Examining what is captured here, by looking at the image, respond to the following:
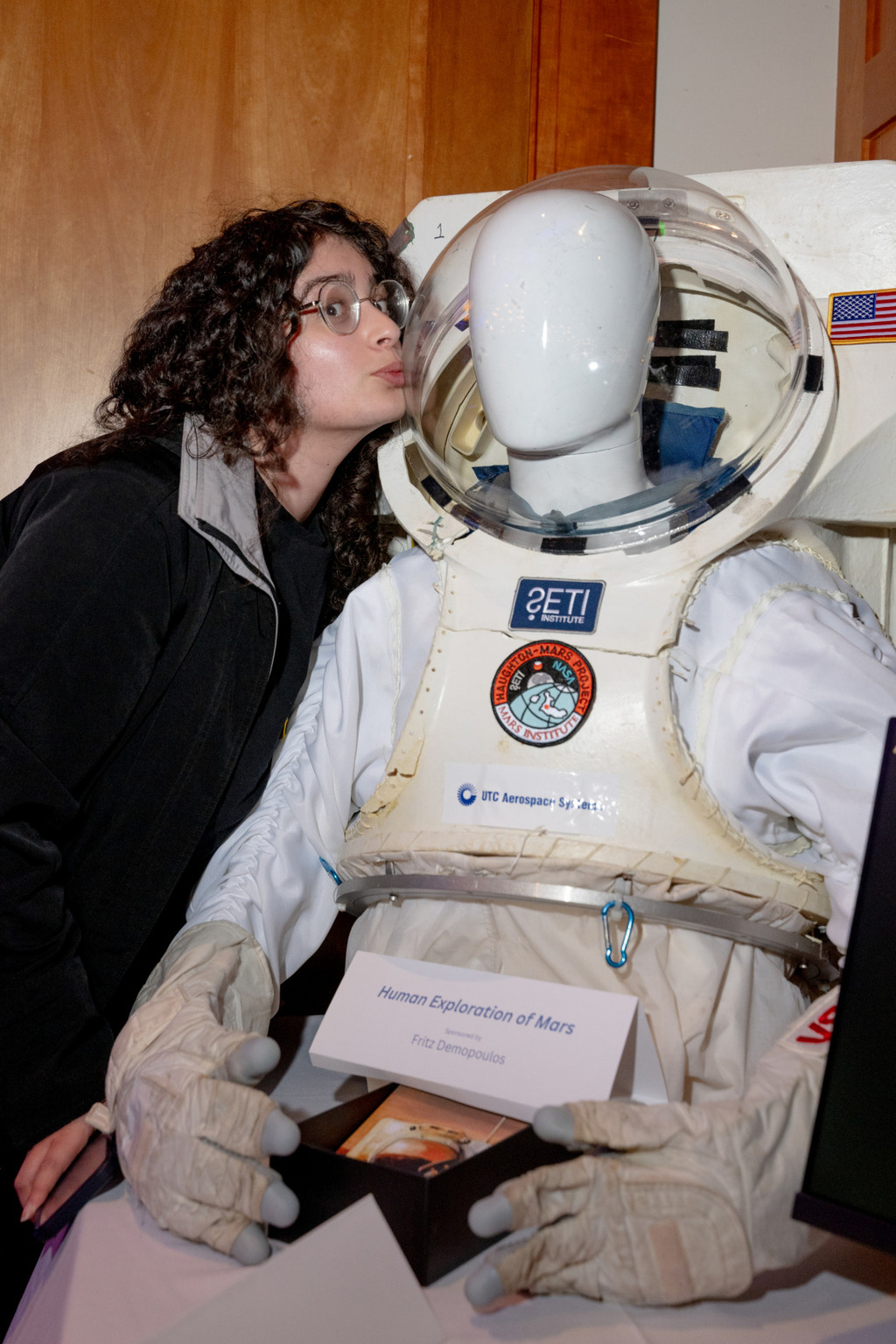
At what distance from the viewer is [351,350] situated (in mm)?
1524

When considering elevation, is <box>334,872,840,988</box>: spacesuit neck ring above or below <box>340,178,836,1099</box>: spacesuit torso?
below

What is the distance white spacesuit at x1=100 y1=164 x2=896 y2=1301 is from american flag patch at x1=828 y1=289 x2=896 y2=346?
0.16 ft

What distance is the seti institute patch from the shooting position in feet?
3.47

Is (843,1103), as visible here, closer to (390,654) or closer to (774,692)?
(774,692)

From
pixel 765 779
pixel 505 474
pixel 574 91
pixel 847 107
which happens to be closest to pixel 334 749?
pixel 505 474

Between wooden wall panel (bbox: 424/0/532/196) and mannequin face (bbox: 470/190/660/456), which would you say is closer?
mannequin face (bbox: 470/190/660/456)

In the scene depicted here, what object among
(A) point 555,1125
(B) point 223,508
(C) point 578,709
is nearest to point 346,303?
(B) point 223,508

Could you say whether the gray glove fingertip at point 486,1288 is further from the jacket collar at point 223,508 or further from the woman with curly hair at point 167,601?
the jacket collar at point 223,508

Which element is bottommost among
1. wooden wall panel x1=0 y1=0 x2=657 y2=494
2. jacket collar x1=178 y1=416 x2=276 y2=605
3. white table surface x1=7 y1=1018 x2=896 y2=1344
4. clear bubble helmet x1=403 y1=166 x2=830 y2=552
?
white table surface x1=7 y1=1018 x2=896 y2=1344

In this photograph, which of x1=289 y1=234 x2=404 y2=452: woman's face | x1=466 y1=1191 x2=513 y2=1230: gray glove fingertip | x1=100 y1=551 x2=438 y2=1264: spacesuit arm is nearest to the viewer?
x1=466 y1=1191 x2=513 y2=1230: gray glove fingertip

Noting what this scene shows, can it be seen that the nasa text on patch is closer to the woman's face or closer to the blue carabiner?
the blue carabiner

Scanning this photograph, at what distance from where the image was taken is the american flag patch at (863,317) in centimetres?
118

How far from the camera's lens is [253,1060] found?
87 centimetres

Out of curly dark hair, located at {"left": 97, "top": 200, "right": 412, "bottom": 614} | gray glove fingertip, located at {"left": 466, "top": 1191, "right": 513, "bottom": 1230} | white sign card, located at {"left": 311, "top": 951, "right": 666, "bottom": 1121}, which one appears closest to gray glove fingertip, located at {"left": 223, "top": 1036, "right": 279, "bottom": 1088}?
white sign card, located at {"left": 311, "top": 951, "right": 666, "bottom": 1121}
